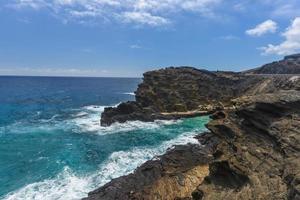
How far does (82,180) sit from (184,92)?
43542mm

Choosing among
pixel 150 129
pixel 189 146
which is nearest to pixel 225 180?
pixel 189 146

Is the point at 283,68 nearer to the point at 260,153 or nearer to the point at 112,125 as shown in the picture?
the point at 112,125

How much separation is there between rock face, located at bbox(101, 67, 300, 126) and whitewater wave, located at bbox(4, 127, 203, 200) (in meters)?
20.2

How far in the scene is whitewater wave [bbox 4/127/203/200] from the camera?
86.6ft

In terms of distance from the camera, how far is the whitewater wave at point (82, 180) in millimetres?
26406

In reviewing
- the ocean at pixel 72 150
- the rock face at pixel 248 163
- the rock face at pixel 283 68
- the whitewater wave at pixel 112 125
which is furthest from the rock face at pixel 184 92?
the rock face at pixel 283 68

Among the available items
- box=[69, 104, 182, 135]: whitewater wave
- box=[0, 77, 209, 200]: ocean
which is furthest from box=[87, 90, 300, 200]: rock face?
box=[69, 104, 182, 135]: whitewater wave

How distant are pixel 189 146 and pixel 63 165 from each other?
42.8ft

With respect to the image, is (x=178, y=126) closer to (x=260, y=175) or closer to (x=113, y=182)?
(x=113, y=182)

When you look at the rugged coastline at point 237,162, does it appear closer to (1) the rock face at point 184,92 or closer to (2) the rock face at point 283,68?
(1) the rock face at point 184,92

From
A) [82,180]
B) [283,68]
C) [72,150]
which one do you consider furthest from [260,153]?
[283,68]

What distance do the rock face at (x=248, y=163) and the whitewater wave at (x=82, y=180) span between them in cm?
224

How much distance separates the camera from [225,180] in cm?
1902

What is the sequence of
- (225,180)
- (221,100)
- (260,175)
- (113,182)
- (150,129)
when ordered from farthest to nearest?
(221,100)
(150,129)
(113,182)
(225,180)
(260,175)
